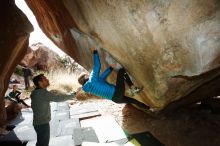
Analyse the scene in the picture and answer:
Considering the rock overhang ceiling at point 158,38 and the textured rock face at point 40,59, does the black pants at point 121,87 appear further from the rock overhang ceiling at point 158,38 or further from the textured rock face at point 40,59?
the textured rock face at point 40,59

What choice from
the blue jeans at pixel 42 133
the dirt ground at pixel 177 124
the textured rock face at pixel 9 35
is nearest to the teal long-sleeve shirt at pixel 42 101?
the blue jeans at pixel 42 133

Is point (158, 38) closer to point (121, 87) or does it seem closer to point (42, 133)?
point (121, 87)

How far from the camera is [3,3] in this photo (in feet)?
24.0

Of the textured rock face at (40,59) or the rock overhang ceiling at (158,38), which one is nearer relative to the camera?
the rock overhang ceiling at (158,38)

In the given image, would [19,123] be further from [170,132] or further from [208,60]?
[208,60]

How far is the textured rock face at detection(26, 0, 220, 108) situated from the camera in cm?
364

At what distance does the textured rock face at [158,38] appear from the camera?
11.9ft

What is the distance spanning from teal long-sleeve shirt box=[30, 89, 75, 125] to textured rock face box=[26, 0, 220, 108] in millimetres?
1405

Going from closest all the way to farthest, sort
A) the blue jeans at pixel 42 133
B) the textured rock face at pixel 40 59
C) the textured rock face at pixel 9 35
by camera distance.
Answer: the blue jeans at pixel 42 133, the textured rock face at pixel 9 35, the textured rock face at pixel 40 59

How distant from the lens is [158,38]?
4105 millimetres

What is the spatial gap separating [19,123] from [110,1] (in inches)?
226

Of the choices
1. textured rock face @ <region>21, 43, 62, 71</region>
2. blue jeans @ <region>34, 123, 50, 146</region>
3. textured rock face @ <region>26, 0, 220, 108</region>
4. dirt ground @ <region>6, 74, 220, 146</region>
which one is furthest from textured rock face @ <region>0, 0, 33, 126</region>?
textured rock face @ <region>21, 43, 62, 71</region>

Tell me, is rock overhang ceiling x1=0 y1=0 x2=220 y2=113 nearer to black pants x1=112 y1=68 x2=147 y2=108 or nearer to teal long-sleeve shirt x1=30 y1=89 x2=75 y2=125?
black pants x1=112 y1=68 x2=147 y2=108

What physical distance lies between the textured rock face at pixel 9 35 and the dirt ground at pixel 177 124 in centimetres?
355
